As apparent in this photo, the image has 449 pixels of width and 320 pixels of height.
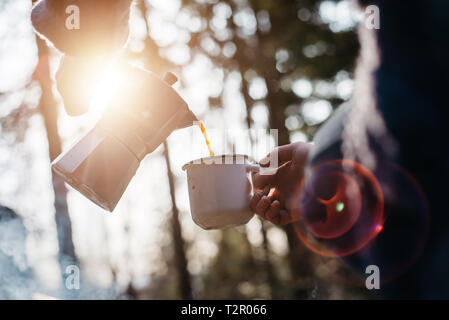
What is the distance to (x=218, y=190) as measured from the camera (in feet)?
3.98

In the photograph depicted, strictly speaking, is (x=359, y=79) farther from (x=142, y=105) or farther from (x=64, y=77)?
(x=64, y=77)

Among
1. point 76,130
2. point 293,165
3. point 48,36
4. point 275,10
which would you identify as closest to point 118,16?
point 48,36

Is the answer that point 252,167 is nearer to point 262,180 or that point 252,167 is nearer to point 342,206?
point 262,180

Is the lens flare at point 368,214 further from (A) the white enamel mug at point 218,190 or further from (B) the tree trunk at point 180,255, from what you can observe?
(B) the tree trunk at point 180,255

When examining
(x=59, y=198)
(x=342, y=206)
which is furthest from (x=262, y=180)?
(x=59, y=198)

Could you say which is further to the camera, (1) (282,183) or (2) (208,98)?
(2) (208,98)

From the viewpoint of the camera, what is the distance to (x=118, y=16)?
103 centimetres

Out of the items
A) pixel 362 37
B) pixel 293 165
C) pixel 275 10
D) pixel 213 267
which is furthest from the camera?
pixel 213 267

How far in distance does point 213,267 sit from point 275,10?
1117 cm

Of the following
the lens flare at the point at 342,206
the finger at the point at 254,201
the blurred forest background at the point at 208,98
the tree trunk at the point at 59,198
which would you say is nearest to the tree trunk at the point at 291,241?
the blurred forest background at the point at 208,98

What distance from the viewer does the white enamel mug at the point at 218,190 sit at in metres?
1.21

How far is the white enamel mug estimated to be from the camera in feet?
3.98

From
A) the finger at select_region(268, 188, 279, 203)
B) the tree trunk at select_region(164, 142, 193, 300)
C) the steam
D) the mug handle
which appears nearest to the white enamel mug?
the mug handle

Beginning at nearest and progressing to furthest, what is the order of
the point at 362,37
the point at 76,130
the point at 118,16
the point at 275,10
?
the point at 362,37 → the point at 118,16 → the point at 76,130 → the point at 275,10
